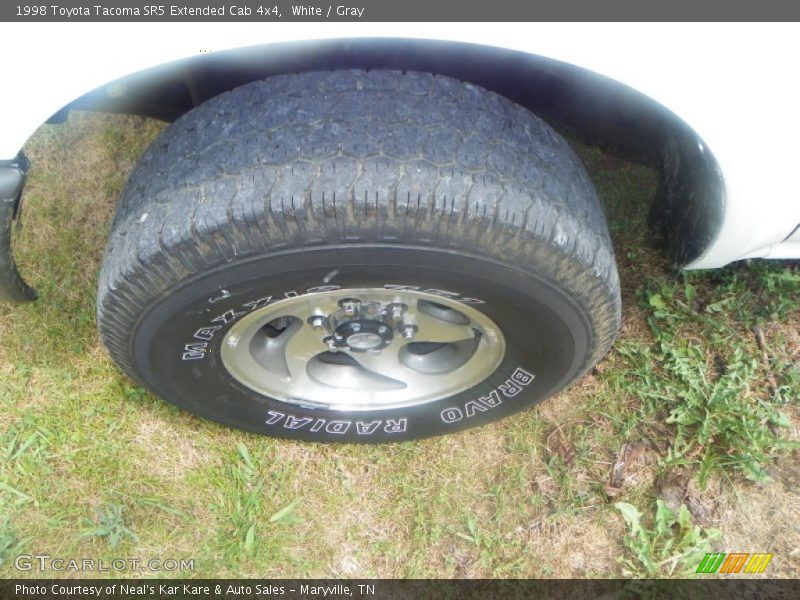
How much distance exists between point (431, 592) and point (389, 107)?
132 cm

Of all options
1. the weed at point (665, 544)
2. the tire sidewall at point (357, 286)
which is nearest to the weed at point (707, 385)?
the weed at point (665, 544)

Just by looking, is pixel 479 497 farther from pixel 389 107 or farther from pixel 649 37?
pixel 649 37

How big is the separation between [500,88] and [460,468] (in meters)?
1.09

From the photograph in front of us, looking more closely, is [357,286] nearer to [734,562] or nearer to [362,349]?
[362,349]

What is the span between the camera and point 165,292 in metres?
1.56

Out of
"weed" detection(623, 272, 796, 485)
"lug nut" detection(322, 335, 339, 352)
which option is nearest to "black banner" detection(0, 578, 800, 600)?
"weed" detection(623, 272, 796, 485)

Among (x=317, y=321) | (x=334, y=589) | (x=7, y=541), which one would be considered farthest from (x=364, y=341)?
(x=7, y=541)

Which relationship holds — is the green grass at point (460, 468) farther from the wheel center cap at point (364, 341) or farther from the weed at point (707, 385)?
the wheel center cap at point (364, 341)

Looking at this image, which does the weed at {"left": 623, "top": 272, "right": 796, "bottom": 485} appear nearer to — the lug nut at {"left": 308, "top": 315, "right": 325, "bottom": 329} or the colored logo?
the colored logo

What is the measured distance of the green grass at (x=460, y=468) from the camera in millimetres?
2068
